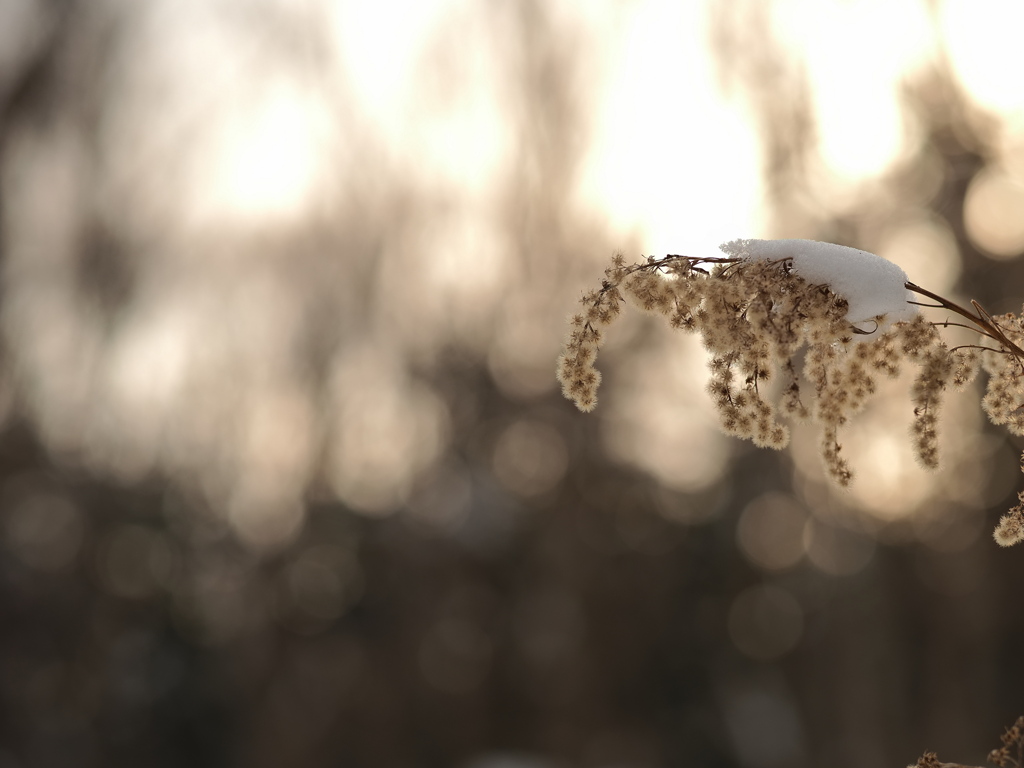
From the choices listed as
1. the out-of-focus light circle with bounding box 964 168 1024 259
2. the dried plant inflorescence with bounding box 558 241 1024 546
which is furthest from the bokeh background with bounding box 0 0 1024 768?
the dried plant inflorescence with bounding box 558 241 1024 546

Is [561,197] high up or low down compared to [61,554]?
up

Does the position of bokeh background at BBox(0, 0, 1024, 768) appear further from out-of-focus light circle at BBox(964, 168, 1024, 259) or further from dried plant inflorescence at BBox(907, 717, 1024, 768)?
dried plant inflorescence at BBox(907, 717, 1024, 768)

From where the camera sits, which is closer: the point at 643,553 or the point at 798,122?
the point at 798,122

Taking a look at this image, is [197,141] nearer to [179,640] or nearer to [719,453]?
[179,640]

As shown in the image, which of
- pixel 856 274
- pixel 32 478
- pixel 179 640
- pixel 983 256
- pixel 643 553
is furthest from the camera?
pixel 643 553

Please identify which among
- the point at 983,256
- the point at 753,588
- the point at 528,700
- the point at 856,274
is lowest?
the point at 528,700

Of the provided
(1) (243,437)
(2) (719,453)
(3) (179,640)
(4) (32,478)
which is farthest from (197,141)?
(2) (719,453)

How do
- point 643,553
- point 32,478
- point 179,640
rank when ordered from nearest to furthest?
point 32,478
point 179,640
point 643,553

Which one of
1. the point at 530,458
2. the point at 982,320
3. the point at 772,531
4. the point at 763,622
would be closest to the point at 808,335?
the point at 982,320

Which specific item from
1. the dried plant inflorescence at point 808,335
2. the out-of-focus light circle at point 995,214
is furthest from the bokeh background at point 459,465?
the dried plant inflorescence at point 808,335
